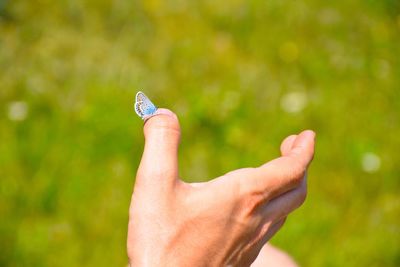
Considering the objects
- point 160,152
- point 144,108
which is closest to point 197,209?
point 160,152

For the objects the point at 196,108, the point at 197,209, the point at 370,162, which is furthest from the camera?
the point at 196,108

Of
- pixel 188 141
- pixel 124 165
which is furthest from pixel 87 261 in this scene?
pixel 188 141

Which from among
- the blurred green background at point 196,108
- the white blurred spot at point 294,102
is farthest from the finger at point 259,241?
the white blurred spot at point 294,102

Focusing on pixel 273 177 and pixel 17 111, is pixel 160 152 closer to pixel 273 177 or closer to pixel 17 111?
pixel 273 177

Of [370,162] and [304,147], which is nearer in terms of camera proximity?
[304,147]

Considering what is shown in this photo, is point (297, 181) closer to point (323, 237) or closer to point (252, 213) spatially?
point (252, 213)

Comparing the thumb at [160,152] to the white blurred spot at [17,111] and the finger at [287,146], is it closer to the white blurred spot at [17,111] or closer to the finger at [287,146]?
the finger at [287,146]
